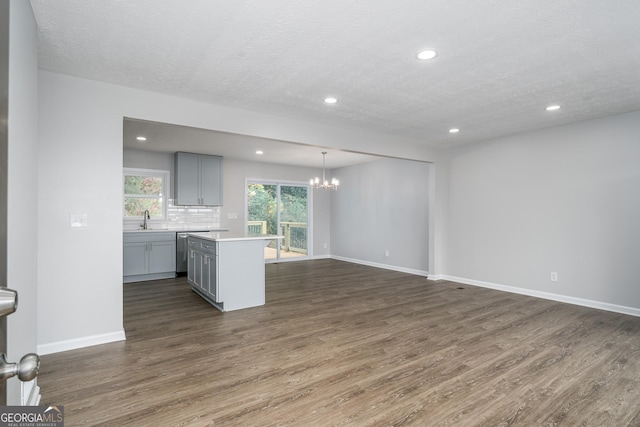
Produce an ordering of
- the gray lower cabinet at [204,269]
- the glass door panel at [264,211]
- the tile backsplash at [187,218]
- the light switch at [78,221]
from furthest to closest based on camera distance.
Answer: the glass door panel at [264,211] < the tile backsplash at [187,218] < the gray lower cabinet at [204,269] < the light switch at [78,221]

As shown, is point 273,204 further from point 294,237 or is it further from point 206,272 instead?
point 206,272

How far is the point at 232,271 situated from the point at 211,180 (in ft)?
10.8

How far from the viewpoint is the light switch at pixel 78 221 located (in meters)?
3.01

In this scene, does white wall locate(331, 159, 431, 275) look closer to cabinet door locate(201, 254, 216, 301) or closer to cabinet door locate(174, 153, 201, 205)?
cabinet door locate(174, 153, 201, 205)

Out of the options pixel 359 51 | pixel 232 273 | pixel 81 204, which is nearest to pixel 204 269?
pixel 232 273

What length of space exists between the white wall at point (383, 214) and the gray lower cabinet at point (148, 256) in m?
4.24

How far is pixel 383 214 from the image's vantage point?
7.65 metres

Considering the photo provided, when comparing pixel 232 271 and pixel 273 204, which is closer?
pixel 232 271

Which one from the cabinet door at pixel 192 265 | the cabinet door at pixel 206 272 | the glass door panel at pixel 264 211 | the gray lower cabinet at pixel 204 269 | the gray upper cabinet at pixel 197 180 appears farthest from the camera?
the glass door panel at pixel 264 211

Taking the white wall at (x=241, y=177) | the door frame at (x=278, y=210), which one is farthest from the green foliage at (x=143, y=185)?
the door frame at (x=278, y=210)

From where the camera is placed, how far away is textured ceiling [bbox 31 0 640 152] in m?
2.09

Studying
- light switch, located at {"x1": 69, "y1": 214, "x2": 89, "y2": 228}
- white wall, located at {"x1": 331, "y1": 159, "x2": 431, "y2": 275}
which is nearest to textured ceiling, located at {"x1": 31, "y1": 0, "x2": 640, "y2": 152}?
light switch, located at {"x1": 69, "y1": 214, "x2": 89, "y2": 228}

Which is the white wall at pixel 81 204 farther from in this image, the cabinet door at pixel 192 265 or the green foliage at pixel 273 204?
the green foliage at pixel 273 204

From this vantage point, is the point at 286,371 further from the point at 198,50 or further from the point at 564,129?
the point at 564,129
